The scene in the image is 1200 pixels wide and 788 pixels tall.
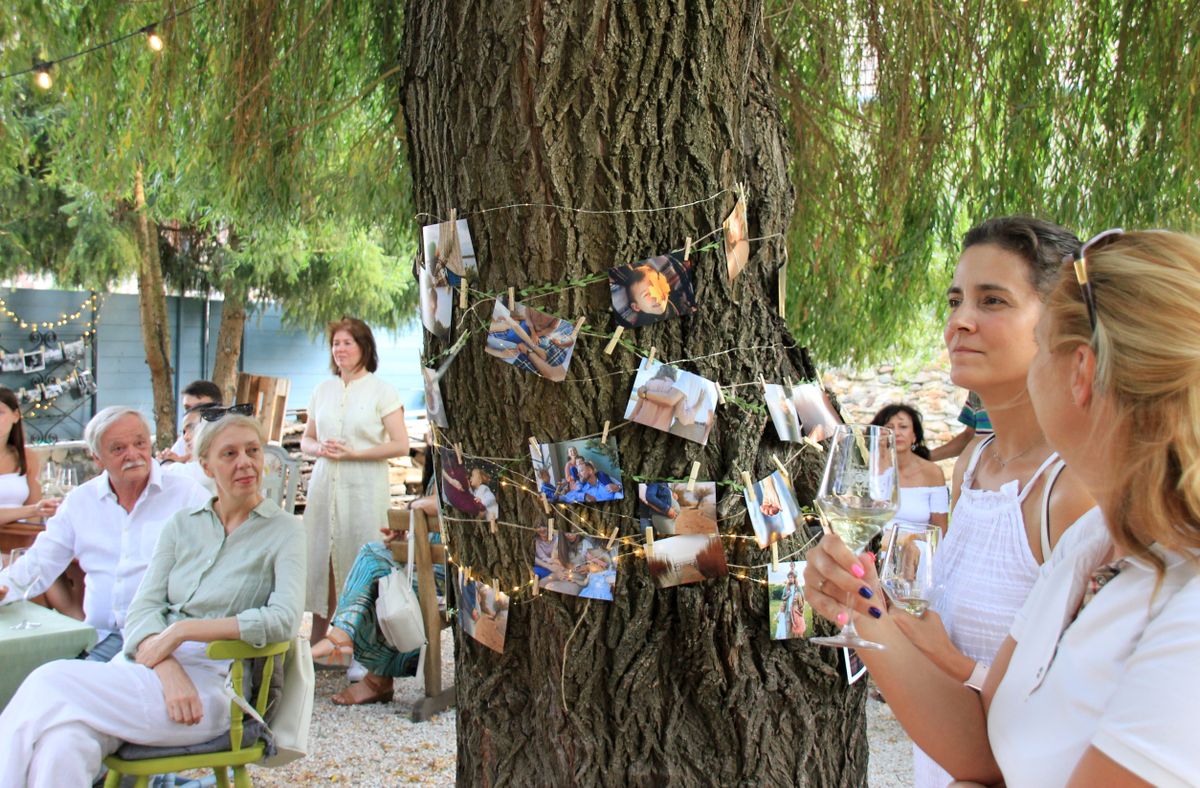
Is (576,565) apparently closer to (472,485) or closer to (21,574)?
(472,485)

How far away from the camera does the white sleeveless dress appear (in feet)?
5.31

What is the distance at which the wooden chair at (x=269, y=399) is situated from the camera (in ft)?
38.8

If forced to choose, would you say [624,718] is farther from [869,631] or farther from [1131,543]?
[1131,543]

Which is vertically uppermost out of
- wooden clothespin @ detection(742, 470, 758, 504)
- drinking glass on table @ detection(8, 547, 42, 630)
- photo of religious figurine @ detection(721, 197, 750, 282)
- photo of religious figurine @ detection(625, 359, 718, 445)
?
photo of religious figurine @ detection(721, 197, 750, 282)

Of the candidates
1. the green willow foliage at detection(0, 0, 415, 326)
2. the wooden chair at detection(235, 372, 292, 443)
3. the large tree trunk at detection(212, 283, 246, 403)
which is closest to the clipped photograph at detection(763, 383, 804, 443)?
the green willow foliage at detection(0, 0, 415, 326)

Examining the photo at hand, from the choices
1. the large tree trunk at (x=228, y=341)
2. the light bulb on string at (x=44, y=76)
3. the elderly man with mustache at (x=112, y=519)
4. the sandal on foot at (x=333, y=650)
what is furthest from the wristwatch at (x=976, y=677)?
the large tree trunk at (x=228, y=341)

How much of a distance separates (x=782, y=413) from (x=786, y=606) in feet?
1.31

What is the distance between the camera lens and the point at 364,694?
4.98m

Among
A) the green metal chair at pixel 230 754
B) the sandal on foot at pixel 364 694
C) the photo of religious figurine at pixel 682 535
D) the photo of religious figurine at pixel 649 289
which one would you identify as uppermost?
the photo of religious figurine at pixel 649 289

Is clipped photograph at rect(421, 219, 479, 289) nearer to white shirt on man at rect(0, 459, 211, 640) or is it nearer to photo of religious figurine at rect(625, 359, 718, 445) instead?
photo of religious figurine at rect(625, 359, 718, 445)

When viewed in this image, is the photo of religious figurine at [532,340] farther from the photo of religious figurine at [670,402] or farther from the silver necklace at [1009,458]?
the silver necklace at [1009,458]

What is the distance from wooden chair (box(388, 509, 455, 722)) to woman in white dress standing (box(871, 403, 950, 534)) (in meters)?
2.18

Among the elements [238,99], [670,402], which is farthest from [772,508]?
[238,99]

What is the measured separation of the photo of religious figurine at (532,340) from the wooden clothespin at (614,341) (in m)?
0.07
